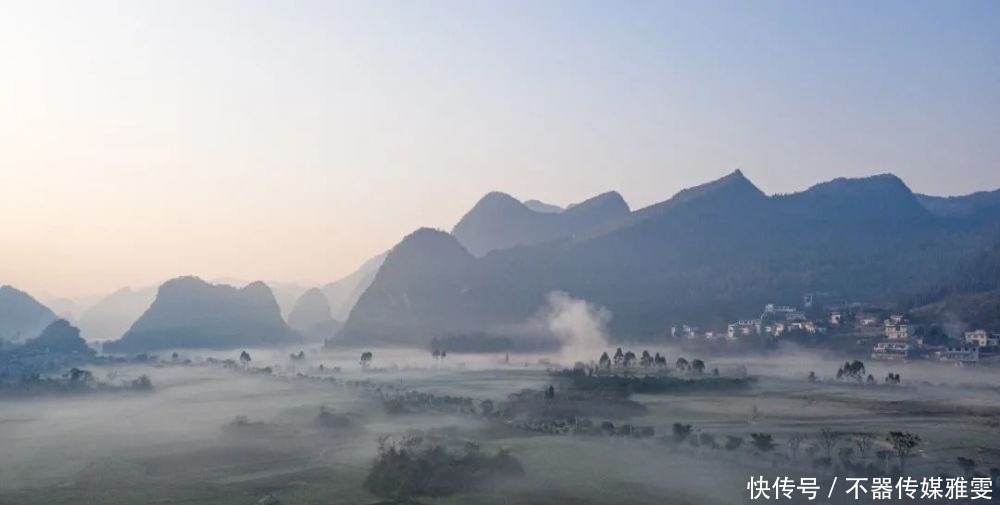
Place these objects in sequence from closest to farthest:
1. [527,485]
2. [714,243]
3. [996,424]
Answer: [527,485] → [996,424] → [714,243]

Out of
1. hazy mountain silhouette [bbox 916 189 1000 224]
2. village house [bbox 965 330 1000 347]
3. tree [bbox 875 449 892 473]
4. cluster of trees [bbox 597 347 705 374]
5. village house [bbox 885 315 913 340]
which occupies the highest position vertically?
hazy mountain silhouette [bbox 916 189 1000 224]

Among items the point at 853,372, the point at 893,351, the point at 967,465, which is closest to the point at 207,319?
the point at 893,351

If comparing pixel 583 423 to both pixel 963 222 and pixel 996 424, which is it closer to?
pixel 996 424

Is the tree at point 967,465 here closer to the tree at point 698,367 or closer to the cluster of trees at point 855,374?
the cluster of trees at point 855,374

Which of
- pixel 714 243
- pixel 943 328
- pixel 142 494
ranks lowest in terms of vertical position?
pixel 142 494

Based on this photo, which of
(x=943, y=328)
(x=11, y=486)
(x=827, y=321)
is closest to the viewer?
(x=11, y=486)

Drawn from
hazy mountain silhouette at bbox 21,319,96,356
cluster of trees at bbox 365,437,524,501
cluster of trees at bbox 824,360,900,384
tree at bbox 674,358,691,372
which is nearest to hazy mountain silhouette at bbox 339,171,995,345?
tree at bbox 674,358,691,372

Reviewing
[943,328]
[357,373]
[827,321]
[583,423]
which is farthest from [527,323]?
[583,423]

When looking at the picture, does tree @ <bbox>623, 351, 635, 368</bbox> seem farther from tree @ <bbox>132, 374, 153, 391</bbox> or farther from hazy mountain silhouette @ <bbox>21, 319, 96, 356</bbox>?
hazy mountain silhouette @ <bbox>21, 319, 96, 356</bbox>
